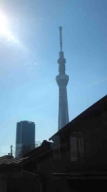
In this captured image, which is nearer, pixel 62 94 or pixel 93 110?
pixel 93 110

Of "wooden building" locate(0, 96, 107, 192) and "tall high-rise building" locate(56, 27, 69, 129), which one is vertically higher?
"tall high-rise building" locate(56, 27, 69, 129)

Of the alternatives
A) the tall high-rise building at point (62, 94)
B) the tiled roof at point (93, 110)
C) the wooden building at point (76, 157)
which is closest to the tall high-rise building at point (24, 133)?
the tall high-rise building at point (62, 94)

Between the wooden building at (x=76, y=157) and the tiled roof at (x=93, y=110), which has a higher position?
the tiled roof at (x=93, y=110)

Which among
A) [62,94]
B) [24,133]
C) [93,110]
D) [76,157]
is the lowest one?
[76,157]

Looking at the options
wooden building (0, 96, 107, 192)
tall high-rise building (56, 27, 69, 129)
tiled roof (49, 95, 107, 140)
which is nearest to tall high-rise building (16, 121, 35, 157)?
tall high-rise building (56, 27, 69, 129)

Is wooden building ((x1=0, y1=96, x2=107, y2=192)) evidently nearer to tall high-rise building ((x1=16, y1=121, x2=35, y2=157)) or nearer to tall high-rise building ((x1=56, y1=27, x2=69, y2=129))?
tall high-rise building ((x1=16, y1=121, x2=35, y2=157))

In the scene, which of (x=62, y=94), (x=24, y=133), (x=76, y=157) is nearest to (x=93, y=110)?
(x=76, y=157)

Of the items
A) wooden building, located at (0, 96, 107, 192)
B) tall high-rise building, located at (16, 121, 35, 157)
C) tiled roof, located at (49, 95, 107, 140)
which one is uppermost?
tall high-rise building, located at (16, 121, 35, 157)

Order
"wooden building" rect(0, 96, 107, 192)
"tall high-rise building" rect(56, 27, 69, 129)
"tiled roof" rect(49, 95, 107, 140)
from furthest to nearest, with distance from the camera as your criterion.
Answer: "tall high-rise building" rect(56, 27, 69, 129), "tiled roof" rect(49, 95, 107, 140), "wooden building" rect(0, 96, 107, 192)

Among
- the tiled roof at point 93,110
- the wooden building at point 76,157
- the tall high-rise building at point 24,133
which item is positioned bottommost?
the wooden building at point 76,157

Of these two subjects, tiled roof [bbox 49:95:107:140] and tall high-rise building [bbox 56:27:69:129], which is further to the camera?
tall high-rise building [bbox 56:27:69:129]

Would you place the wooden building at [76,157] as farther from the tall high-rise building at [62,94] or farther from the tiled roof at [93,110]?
the tall high-rise building at [62,94]

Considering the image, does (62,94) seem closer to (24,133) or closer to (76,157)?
(24,133)

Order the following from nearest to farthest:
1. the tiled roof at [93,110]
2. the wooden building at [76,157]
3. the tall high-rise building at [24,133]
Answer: the wooden building at [76,157], the tiled roof at [93,110], the tall high-rise building at [24,133]
